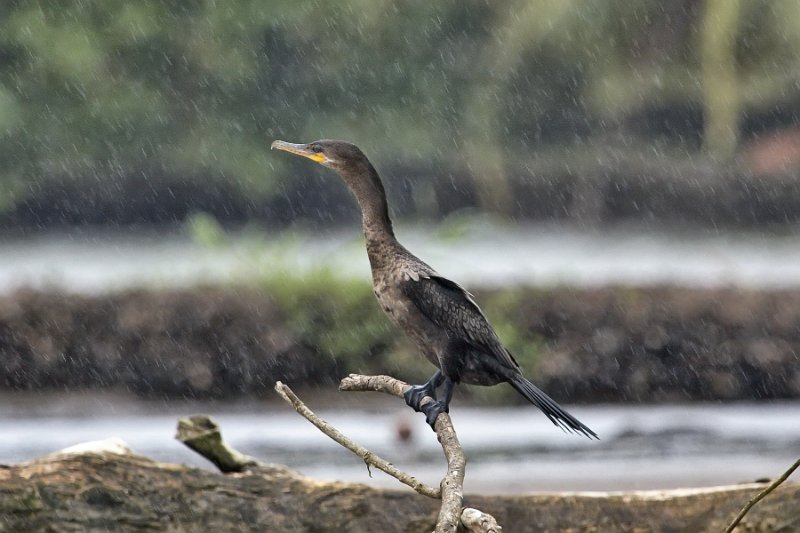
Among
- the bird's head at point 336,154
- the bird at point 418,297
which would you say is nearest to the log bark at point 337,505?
the bird at point 418,297

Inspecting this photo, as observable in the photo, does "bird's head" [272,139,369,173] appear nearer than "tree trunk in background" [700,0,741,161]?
Yes

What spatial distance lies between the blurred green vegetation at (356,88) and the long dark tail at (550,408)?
5.34m

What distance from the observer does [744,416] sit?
176 inches

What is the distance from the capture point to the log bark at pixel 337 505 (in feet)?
6.04

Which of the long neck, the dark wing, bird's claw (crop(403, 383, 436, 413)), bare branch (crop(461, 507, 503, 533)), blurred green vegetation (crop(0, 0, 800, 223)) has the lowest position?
bare branch (crop(461, 507, 503, 533))

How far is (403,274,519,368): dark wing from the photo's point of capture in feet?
4.68

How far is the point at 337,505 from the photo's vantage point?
1.86m

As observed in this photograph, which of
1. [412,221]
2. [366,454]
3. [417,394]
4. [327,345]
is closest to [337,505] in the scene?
[417,394]

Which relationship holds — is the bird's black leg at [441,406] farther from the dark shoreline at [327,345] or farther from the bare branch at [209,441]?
the dark shoreline at [327,345]

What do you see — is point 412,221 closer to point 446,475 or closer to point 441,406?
point 441,406

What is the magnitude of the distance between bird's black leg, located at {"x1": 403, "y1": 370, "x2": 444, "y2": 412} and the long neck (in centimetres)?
18

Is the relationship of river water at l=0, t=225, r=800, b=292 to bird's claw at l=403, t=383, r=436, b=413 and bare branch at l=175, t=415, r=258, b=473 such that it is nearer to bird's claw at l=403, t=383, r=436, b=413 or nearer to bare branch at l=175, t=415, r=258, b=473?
bare branch at l=175, t=415, r=258, b=473

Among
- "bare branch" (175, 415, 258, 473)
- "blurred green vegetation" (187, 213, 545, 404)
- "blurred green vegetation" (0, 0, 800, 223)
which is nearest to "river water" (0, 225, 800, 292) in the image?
"blurred green vegetation" (187, 213, 545, 404)

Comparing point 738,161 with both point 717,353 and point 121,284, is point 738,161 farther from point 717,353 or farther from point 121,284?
point 121,284
